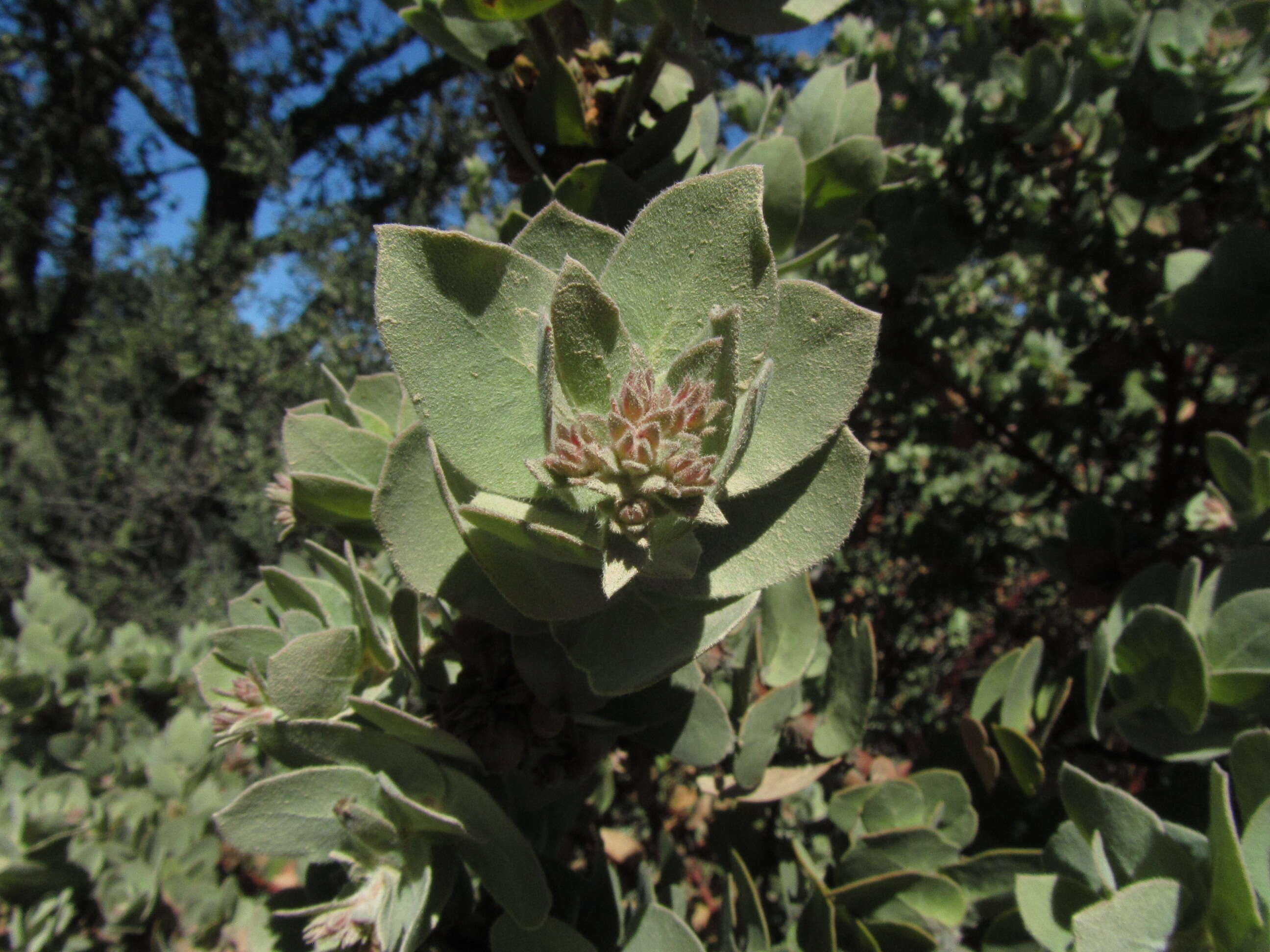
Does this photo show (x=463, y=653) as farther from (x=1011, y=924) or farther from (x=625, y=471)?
(x=1011, y=924)

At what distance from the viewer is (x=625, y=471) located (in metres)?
0.52

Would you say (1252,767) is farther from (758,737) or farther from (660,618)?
(660,618)

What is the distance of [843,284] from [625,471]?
175 cm

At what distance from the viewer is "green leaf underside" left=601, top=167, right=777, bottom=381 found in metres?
0.56

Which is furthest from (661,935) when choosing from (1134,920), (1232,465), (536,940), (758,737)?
(1232,465)

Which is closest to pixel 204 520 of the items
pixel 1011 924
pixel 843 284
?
pixel 843 284

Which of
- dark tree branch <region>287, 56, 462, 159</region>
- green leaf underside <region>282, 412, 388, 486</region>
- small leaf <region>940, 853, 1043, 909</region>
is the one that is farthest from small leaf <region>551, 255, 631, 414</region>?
dark tree branch <region>287, 56, 462, 159</region>

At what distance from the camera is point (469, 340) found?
0.57m

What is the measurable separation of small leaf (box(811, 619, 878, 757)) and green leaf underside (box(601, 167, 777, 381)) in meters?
0.58

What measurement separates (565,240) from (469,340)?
138 millimetres

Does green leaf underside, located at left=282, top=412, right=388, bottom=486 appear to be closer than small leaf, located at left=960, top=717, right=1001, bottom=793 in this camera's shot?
Yes

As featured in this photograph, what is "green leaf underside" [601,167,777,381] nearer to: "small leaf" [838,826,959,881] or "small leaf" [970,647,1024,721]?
"small leaf" [838,826,959,881]

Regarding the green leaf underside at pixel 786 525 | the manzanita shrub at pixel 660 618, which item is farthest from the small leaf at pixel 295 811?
the green leaf underside at pixel 786 525

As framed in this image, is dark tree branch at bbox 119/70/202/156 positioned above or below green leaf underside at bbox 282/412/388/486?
above
